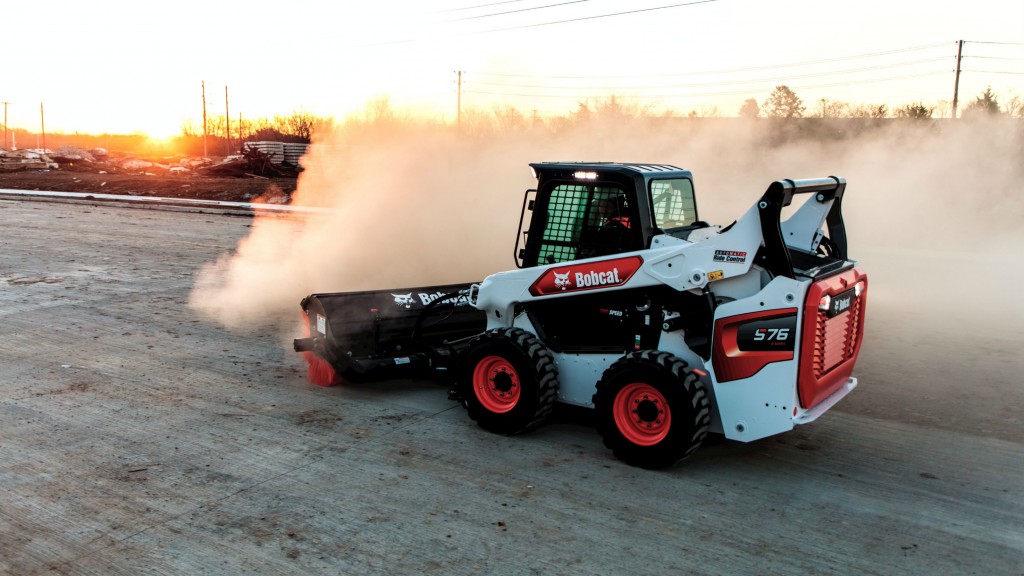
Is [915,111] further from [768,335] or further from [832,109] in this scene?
[768,335]

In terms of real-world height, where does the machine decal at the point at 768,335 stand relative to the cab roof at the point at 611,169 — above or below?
below

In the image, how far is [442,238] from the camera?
13219 mm

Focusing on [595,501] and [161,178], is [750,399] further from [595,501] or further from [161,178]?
[161,178]

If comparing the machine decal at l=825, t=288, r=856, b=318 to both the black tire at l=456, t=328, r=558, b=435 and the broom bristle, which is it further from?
the broom bristle

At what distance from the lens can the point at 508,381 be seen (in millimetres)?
6457

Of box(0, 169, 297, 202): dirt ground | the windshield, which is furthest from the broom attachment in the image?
box(0, 169, 297, 202): dirt ground

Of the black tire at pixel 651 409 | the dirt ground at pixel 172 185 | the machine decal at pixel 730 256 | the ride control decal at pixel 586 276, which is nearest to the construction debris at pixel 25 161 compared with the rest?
the dirt ground at pixel 172 185

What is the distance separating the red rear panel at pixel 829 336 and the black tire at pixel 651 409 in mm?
690

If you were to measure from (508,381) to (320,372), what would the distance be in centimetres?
A: 232

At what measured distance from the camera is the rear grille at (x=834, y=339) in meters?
5.52

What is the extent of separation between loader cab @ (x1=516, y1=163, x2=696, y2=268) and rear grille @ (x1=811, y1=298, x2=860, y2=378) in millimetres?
1371

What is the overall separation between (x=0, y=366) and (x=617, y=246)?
6.52m

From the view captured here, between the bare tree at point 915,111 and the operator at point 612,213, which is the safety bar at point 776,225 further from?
the bare tree at point 915,111

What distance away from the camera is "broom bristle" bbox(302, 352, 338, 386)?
308 inches
